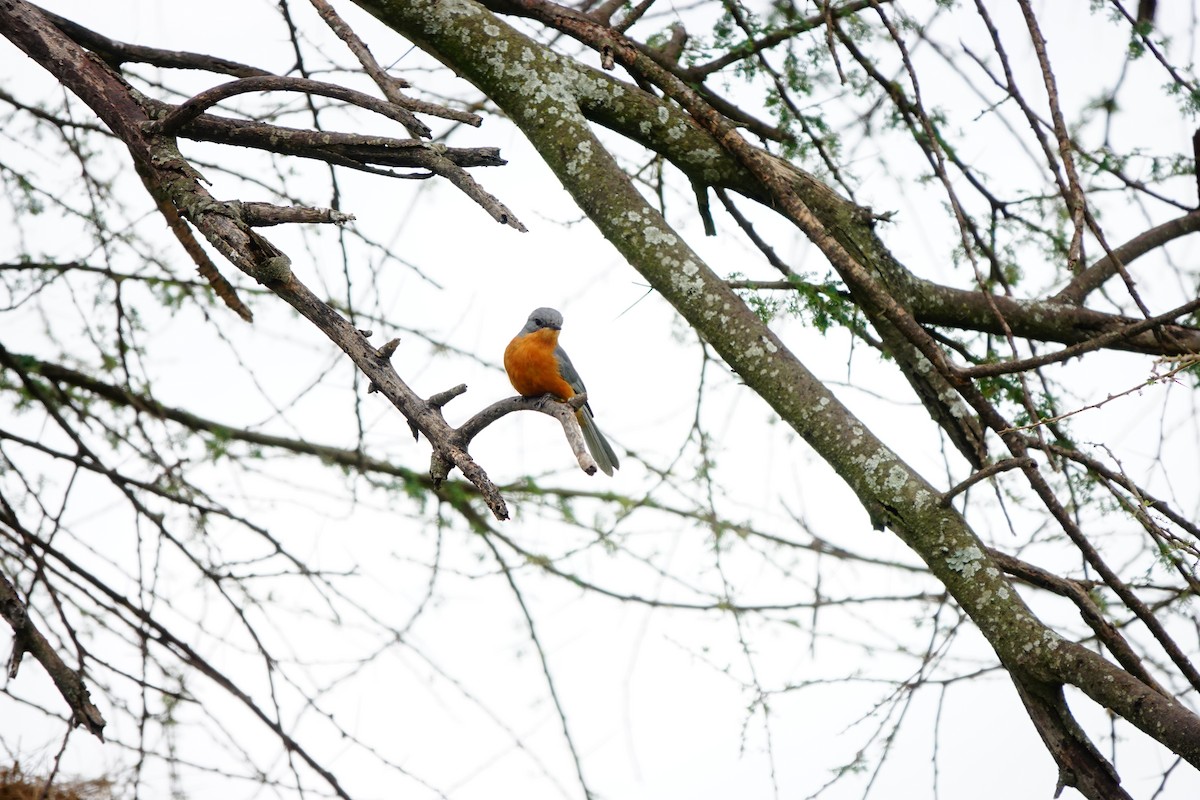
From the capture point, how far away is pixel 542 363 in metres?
4.36

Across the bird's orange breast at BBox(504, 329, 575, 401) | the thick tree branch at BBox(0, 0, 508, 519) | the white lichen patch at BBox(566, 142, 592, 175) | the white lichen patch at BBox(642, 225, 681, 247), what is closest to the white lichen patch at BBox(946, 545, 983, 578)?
the white lichen patch at BBox(642, 225, 681, 247)

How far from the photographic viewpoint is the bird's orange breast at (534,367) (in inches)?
172

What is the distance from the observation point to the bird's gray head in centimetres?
464

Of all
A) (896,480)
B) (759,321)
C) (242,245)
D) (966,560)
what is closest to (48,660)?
(242,245)

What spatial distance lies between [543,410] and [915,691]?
208 centimetres

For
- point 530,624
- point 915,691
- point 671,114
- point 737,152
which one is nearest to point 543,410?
point 737,152

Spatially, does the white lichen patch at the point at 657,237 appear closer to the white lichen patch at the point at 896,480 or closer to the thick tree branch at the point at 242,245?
the white lichen patch at the point at 896,480

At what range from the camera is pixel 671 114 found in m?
3.54

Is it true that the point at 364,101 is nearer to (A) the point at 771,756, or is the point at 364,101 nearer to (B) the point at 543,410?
(B) the point at 543,410

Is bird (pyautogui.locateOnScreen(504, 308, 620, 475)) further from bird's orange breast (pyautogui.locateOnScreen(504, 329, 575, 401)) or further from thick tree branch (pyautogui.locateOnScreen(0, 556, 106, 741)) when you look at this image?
thick tree branch (pyautogui.locateOnScreen(0, 556, 106, 741))

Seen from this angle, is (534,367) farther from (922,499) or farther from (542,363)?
(922,499)

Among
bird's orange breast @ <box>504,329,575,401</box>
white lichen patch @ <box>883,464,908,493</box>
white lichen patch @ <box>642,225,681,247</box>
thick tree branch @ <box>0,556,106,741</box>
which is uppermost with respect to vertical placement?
bird's orange breast @ <box>504,329,575,401</box>

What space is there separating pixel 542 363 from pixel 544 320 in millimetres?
346

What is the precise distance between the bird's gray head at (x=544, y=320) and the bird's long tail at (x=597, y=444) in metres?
0.38
